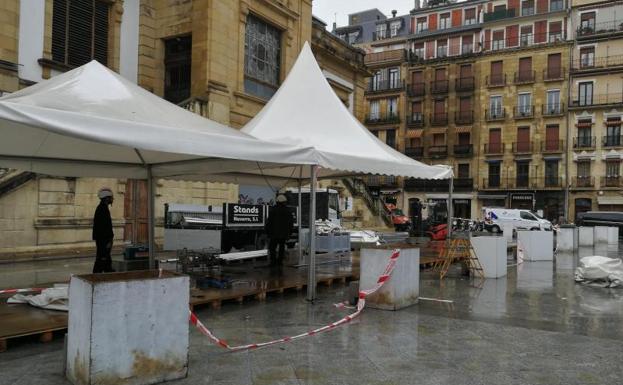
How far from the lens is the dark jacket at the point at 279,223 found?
1211cm

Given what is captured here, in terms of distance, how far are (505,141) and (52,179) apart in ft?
155

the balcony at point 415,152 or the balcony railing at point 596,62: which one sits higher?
the balcony railing at point 596,62

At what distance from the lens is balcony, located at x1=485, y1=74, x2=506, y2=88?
53.9m

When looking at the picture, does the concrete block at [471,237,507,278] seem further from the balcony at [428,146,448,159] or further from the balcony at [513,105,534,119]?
the balcony at [428,146,448,159]

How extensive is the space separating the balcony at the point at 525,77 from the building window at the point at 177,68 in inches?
1642

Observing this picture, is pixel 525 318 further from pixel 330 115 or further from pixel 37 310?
pixel 37 310

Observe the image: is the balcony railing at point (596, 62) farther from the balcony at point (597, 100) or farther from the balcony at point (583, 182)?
the balcony at point (583, 182)

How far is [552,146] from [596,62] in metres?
8.74

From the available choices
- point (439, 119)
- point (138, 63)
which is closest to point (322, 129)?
point (138, 63)

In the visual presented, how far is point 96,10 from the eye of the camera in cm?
1831

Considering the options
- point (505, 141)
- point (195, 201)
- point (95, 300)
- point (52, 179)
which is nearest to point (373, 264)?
point (95, 300)

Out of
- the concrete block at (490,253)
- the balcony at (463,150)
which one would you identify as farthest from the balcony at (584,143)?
the concrete block at (490,253)

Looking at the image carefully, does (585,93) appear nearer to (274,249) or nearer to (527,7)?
(527,7)

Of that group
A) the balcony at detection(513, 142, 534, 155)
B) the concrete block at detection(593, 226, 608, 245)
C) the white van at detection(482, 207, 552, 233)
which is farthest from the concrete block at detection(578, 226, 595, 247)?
the balcony at detection(513, 142, 534, 155)
